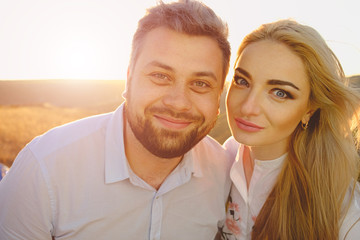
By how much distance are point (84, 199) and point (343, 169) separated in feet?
7.57

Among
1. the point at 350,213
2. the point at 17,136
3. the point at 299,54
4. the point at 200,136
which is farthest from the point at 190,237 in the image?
the point at 17,136

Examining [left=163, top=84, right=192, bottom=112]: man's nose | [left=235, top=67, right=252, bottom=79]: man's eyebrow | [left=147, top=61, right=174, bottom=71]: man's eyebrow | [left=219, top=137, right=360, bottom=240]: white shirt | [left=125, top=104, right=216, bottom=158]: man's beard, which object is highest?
[left=147, top=61, right=174, bottom=71]: man's eyebrow

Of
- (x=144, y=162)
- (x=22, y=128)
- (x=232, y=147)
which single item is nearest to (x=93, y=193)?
(x=144, y=162)

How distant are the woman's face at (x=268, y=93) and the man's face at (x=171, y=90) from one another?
260 mm

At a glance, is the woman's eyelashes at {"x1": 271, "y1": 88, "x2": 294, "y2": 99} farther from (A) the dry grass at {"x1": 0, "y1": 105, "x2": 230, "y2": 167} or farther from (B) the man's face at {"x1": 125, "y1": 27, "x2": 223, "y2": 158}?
(A) the dry grass at {"x1": 0, "y1": 105, "x2": 230, "y2": 167}

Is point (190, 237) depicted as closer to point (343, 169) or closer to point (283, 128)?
point (283, 128)

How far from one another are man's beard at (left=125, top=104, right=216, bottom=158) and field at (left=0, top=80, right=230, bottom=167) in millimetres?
6241

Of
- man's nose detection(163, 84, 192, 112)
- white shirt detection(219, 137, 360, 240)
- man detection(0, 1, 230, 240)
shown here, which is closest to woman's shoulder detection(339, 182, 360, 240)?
white shirt detection(219, 137, 360, 240)

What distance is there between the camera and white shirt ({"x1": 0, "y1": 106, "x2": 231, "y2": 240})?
220cm

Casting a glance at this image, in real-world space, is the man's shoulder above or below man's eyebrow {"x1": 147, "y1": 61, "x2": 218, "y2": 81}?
below

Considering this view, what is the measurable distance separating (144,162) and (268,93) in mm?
1214

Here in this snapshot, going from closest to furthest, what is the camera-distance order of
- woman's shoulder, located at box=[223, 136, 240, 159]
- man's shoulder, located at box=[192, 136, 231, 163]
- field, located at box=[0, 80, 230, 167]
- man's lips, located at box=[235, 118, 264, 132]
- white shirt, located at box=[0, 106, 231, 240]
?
white shirt, located at box=[0, 106, 231, 240]
man's lips, located at box=[235, 118, 264, 132]
man's shoulder, located at box=[192, 136, 231, 163]
woman's shoulder, located at box=[223, 136, 240, 159]
field, located at box=[0, 80, 230, 167]

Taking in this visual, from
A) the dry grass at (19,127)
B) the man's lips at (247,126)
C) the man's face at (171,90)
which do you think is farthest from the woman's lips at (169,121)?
the dry grass at (19,127)

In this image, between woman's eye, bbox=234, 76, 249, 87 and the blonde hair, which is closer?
the blonde hair
